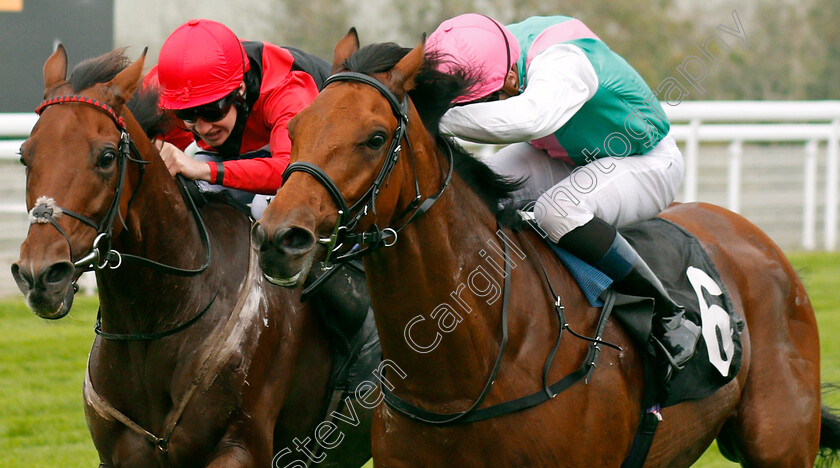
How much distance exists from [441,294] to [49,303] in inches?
42.0

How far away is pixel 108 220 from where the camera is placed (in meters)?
3.01

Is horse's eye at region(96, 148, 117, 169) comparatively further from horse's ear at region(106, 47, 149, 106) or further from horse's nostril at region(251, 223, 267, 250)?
horse's nostril at region(251, 223, 267, 250)

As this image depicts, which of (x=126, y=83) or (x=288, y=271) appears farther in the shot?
(x=126, y=83)

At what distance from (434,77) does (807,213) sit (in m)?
8.04

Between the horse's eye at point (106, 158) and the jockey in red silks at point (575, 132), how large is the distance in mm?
983

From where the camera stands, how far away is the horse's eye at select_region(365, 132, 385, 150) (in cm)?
Result: 249

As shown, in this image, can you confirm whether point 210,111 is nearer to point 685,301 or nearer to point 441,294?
point 441,294

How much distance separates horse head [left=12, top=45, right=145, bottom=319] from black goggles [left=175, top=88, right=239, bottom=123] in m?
0.33

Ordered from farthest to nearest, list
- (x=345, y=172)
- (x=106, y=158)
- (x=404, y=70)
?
(x=106, y=158) < (x=404, y=70) < (x=345, y=172)

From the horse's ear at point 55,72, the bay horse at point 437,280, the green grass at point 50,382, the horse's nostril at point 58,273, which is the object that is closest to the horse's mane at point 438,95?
the bay horse at point 437,280

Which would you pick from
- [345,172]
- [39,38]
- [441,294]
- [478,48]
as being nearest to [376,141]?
[345,172]

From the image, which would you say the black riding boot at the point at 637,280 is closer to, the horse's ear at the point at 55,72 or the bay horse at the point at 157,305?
the bay horse at the point at 157,305

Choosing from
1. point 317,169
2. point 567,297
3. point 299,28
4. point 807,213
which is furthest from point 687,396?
point 299,28

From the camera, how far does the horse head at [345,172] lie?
7.63ft
